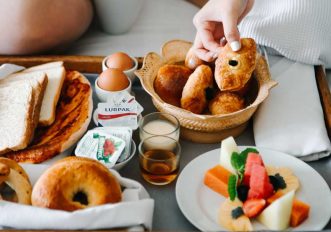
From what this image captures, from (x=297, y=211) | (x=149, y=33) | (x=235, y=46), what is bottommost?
(x=149, y=33)

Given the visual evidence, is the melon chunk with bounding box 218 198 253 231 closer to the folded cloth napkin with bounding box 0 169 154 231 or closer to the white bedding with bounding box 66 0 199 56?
the folded cloth napkin with bounding box 0 169 154 231

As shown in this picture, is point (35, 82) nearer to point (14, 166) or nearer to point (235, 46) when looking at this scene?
point (14, 166)

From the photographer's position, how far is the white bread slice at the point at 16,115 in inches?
35.4

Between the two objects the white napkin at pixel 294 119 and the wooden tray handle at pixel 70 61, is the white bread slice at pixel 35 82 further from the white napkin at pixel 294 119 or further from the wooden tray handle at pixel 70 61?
the white napkin at pixel 294 119

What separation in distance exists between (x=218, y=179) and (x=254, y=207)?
0.10 meters

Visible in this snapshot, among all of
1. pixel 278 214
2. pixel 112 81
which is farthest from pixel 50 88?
pixel 278 214

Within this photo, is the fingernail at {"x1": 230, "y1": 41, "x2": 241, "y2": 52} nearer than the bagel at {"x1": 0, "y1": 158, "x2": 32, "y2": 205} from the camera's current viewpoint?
No

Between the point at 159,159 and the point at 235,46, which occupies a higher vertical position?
the point at 235,46

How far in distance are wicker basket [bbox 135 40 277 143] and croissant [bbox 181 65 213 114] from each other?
0.04m

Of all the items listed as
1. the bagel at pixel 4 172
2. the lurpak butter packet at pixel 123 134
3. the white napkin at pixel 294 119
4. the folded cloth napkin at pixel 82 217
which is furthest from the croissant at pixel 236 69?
the bagel at pixel 4 172

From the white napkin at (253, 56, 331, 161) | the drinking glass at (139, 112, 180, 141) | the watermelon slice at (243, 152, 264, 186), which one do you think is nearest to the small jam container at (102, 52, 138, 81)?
the drinking glass at (139, 112, 180, 141)

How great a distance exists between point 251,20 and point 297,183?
539 millimetres

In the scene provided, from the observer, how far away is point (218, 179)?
32.6 inches

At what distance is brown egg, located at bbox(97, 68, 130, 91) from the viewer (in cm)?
106
